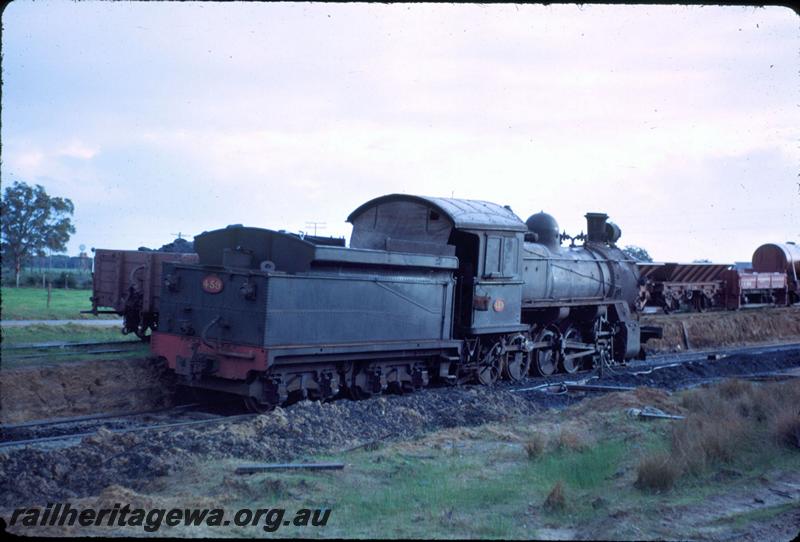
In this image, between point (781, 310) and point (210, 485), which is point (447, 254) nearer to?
point (210, 485)

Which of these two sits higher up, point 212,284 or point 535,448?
point 212,284

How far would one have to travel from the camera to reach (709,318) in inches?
1172

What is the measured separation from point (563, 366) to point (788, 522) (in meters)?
12.3

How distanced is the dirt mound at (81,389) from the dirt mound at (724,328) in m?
18.1

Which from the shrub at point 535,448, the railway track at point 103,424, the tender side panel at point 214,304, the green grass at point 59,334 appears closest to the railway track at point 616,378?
the shrub at point 535,448

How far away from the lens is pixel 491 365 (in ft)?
54.0

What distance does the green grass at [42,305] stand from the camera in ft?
71.9

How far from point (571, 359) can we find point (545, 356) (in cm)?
115

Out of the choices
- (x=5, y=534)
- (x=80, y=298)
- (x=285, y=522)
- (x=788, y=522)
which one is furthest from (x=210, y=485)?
(x=80, y=298)

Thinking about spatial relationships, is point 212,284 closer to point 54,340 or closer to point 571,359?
point 54,340

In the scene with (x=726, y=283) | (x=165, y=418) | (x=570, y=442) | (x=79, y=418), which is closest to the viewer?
(x=570, y=442)

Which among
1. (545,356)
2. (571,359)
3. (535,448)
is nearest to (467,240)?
(545,356)

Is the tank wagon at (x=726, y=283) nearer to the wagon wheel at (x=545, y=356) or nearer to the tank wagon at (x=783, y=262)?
the tank wagon at (x=783, y=262)

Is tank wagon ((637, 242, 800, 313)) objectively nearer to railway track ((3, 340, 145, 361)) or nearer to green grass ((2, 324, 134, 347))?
green grass ((2, 324, 134, 347))
